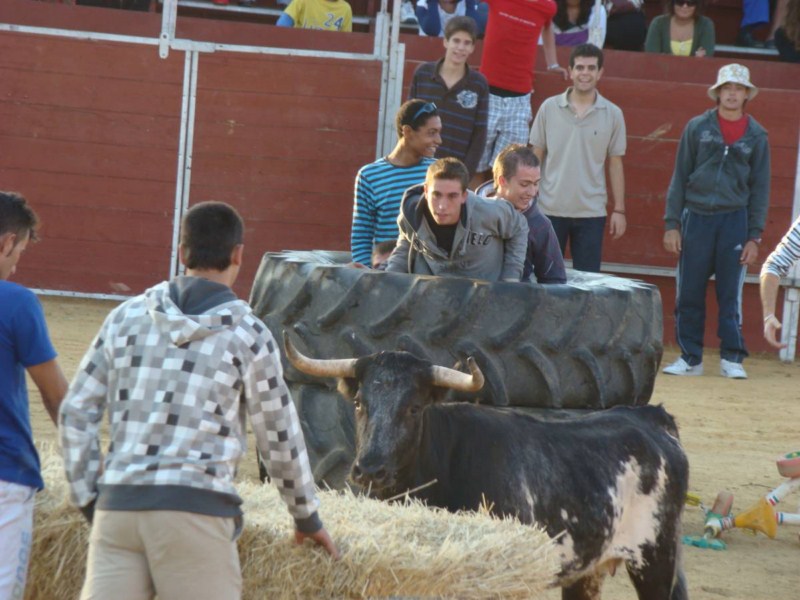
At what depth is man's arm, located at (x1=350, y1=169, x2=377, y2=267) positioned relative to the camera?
6836 mm

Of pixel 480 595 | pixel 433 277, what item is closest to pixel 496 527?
pixel 480 595

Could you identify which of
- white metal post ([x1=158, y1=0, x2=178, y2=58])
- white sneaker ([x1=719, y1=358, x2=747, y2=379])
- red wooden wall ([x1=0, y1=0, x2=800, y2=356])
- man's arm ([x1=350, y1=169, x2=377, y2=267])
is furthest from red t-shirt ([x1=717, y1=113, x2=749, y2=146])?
white metal post ([x1=158, y1=0, x2=178, y2=58])

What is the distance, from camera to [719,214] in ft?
33.3

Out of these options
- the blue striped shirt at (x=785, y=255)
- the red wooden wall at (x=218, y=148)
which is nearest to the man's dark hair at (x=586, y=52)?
the red wooden wall at (x=218, y=148)

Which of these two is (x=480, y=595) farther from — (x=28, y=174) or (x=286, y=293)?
(x=28, y=174)

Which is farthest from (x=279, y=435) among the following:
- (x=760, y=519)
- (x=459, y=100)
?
(x=459, y=100)

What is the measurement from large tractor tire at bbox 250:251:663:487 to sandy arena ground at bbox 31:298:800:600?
764mm

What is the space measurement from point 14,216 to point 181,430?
96 cm

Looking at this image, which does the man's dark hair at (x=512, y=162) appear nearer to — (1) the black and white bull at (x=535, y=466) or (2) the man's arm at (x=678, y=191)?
(1) the black and white bull at (x=535, y=466)

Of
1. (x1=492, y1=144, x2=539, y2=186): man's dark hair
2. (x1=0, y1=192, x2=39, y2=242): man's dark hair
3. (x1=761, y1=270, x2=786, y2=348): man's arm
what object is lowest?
(x1=761, y1=270, x2=786, y2=348): man's arm

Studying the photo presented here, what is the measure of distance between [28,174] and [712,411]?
5948 mm

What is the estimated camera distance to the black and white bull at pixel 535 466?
4.28m

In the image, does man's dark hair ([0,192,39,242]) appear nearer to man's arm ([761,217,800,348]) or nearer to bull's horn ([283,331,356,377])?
bull's horn ([283,331,356,377])

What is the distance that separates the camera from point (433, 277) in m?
5.29
